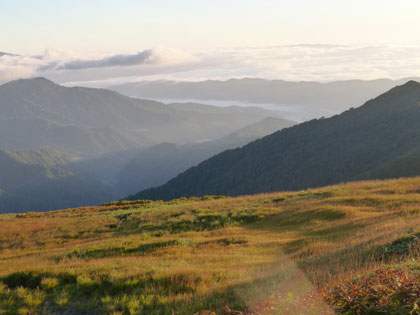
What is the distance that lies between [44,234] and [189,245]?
16.7 metres

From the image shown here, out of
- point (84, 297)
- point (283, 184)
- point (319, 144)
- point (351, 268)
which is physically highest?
point (351, 268)

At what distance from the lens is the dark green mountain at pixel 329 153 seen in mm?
101381

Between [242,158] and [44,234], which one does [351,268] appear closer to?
[44,234]

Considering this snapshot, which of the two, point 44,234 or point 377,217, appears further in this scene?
point 44,234

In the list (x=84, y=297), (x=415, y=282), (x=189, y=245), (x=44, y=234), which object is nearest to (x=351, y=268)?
(x=415, y=282)

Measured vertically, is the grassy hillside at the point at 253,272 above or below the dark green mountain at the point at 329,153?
above

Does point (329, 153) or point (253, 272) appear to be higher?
point (253, 272)

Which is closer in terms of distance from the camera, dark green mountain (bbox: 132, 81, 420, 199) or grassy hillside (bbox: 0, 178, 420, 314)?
grassy hillside (bbox: 0, 178, 420, 314)

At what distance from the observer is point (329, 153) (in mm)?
132375

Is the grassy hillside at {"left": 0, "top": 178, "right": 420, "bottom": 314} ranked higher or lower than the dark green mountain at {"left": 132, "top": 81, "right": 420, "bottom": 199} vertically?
higher

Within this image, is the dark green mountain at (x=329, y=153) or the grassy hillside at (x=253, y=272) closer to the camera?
the grassy hillside at (x=253, y=272)

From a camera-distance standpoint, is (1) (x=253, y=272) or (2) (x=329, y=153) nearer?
(1) (x=253, y=272)

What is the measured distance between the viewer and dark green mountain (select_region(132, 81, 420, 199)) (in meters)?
101

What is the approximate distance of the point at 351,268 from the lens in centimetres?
946
